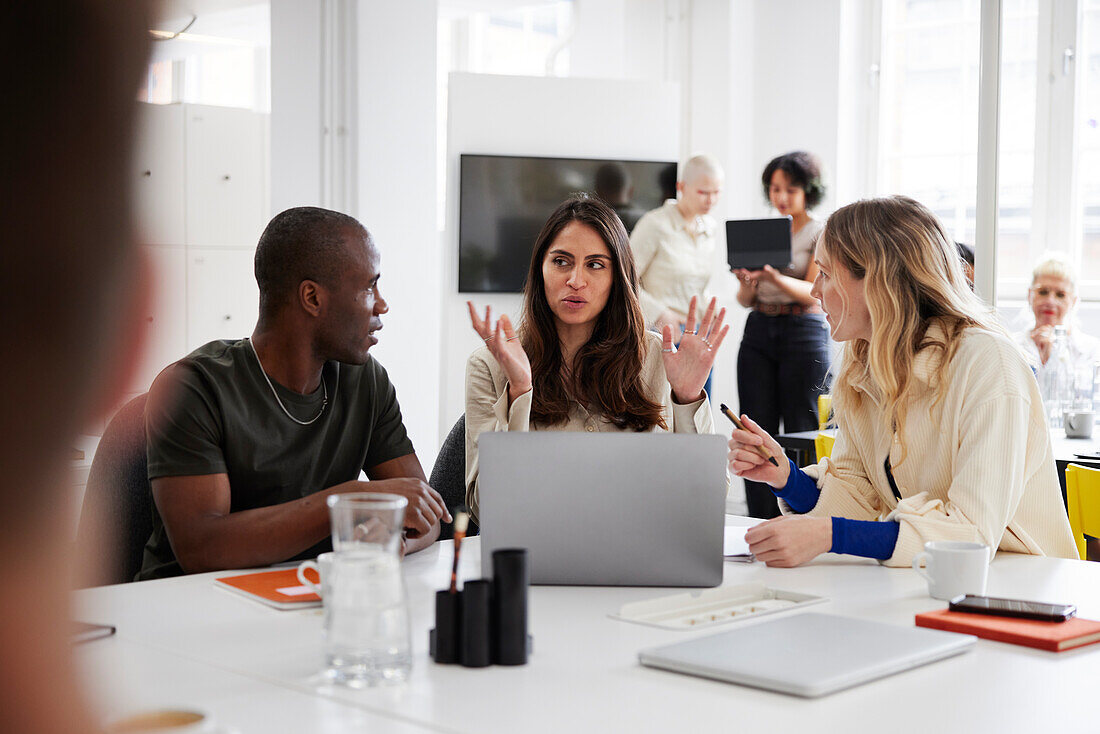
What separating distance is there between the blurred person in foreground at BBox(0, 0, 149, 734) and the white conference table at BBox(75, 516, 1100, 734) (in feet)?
2.31

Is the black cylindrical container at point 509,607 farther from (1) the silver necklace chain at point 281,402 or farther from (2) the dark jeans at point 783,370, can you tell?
(2) the dark jeans at point 783,370

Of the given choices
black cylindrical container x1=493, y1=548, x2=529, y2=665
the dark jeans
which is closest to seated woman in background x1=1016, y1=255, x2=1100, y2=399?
the dark jeans

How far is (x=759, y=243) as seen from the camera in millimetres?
5023

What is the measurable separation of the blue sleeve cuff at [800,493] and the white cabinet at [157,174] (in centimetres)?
202

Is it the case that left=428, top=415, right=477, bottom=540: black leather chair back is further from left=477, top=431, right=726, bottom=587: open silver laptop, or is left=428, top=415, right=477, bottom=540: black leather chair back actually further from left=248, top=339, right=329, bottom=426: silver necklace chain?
left=477, top=431, right=726, bottom=587: open silver laptop

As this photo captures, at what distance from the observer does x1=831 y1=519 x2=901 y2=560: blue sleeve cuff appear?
5.98 ft

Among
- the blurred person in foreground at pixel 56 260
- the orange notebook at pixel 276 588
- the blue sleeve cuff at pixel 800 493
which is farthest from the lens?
the blue sleeve cuff at pixel 800 493

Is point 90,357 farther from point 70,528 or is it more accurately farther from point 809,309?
point 809,309

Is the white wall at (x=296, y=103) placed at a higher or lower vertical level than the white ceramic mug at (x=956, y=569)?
higher

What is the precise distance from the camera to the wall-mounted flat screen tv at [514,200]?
229 inches

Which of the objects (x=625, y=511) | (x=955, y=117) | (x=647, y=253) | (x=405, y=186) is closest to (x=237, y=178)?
(x=405, y=186)

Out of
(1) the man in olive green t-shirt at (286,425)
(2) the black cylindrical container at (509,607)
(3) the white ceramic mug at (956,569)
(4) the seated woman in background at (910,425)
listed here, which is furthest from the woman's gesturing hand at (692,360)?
(2) the black cylindrical container at (509,607)

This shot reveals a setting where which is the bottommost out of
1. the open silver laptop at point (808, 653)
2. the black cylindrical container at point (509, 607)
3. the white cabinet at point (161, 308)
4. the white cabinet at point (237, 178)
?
the open silver laptop at point (808, 653)

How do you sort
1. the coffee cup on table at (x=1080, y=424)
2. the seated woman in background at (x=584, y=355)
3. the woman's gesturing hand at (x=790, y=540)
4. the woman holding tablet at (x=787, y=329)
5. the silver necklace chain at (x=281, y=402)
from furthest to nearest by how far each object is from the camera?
1. the woman holding tablet at (x=787, y=329)
2. the coffee cup on table at (x=1080, y=424)
3. the seated woman in background at (x=584, y=355)
4. the silver necklace chain at (x=281, y=402)
5. the woman's gesturing hand at (x=790, y=540)
